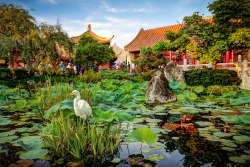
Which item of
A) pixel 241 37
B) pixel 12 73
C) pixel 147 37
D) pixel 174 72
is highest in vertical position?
pixel 147 37

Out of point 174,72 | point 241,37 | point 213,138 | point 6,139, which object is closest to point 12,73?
point 6,139

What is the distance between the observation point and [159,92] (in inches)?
191

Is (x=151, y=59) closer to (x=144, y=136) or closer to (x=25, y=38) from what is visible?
(x=25, y=38)

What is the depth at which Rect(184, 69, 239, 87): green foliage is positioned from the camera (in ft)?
24.5

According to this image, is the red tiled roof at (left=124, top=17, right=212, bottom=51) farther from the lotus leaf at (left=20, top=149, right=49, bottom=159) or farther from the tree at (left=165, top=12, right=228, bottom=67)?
the lotus leaf at (left=20, top=149, right=49, bottom=159)

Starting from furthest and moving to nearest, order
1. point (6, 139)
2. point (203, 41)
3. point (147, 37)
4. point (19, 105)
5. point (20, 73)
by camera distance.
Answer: point (147, 37) < point (20, 73) < point (203, 41) < point (19, 105) < point (6, 139)

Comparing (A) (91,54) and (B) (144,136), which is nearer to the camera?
(B) (144,136)

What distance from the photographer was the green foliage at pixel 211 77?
24.5ft

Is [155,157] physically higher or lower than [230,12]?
lower

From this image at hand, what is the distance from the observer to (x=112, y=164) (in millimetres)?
1621

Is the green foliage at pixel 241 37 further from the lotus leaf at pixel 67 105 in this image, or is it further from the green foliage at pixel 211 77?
the lotus leaf at pixel 67 105

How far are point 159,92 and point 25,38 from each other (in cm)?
694

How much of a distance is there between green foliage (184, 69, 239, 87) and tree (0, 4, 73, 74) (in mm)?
7137

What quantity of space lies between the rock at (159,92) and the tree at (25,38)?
5960 mm
